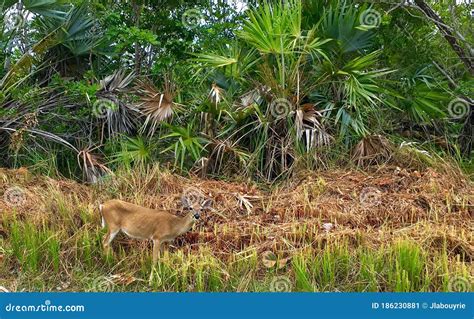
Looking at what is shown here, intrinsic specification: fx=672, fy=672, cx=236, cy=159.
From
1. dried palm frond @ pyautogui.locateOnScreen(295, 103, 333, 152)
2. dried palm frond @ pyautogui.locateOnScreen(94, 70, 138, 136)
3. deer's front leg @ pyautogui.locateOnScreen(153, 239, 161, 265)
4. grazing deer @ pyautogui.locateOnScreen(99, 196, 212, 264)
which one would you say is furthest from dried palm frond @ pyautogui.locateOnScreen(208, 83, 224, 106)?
deer's front leg @ pyautogui.locateOnScreen(153, 239, 161, 265)

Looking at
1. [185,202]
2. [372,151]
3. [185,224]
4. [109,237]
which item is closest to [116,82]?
[185,202]

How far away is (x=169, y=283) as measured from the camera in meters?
5.70

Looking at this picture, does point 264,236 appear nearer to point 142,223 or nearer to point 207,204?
point 207,204

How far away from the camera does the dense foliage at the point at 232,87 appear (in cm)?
856

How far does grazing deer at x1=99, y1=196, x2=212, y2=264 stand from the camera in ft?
20.1

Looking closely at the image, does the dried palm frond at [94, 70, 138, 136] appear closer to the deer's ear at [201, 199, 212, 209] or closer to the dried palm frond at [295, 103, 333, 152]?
the dried palm frond at [295, 103, 333, 152]

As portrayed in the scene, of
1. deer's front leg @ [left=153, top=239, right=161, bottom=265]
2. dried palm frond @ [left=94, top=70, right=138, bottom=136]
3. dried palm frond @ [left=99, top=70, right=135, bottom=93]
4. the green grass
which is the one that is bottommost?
the green grass

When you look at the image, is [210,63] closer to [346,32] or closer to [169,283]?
[346,32]

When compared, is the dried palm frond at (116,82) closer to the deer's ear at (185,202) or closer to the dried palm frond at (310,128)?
the dried palm frond at (310,128)

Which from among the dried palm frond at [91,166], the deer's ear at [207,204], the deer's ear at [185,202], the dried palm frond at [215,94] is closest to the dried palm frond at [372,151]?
the dried palm frond at [215,94]

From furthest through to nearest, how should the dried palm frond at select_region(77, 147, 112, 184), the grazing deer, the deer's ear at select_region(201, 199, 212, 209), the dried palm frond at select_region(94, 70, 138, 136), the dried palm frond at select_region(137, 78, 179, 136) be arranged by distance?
1. the dried palm frond at select_region(94, 70, 138, 136)
2. the dried palm frond at select_region(137, 78, 179, 136)
3. the dried palm frond at select_region(77, 147, 112, 184)
4. the deer's ear at select_region(201, 199, 212, 209)
5. the grazing deer

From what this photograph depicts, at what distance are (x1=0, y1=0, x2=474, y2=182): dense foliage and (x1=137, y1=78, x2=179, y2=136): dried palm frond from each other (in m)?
0.02

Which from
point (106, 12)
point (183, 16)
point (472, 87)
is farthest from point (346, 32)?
point (106, 12)

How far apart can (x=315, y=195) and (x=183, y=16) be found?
5.07m
